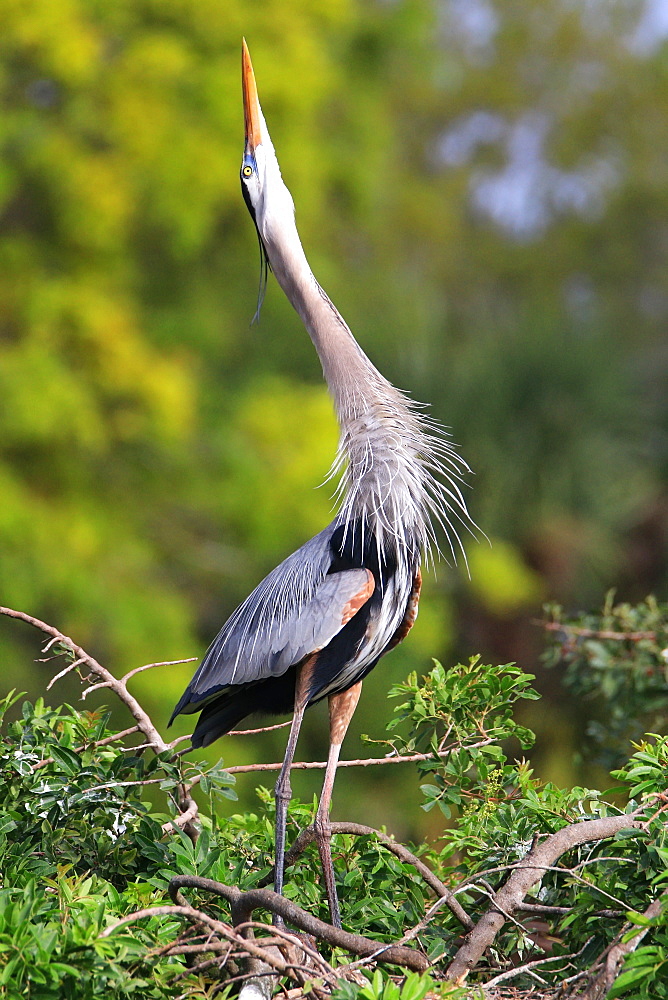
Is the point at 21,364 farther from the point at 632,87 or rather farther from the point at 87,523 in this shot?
the point at 632,87

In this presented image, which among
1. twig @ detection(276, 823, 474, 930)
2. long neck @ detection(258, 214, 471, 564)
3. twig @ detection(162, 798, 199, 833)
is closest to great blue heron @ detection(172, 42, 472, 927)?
long neck @ detection(258, 214, 471, 564)

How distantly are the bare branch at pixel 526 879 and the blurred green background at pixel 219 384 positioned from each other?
5.75m

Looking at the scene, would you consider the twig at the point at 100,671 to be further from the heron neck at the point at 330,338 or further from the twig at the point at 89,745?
the heron neck at the point at 330,338

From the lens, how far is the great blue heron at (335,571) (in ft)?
9.76

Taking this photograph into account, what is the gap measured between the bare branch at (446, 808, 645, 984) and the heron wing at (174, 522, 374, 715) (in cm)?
85

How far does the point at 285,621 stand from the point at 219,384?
8539 millimetres

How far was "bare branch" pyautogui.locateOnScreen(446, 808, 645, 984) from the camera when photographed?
85.6 inches

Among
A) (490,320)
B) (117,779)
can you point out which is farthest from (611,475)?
(117,779)

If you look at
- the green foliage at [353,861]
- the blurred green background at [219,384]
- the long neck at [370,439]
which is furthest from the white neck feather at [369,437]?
the blurred green background at [219,384]

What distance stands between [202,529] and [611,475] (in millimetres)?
3716

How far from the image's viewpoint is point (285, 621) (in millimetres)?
3027

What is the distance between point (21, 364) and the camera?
28.0 ft

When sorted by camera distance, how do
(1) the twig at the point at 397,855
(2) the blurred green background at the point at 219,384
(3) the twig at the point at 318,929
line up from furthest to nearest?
→ (2) the blurred green background at the point at 219,384 → (1) the twig at the point at 397,855 → (3) the twig at the point at 318,929

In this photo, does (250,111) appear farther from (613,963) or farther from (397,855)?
(613,963)
